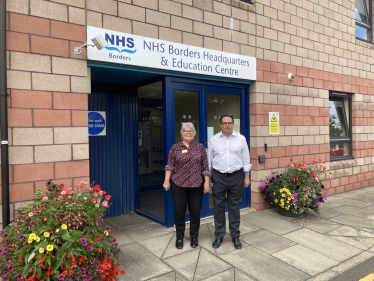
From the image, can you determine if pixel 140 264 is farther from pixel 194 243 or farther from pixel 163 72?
pixel 163 72

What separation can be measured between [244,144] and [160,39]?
81.4 inches

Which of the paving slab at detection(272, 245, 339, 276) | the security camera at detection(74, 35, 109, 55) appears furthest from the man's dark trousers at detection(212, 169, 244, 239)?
the security camera at detection(74, 35, 109, 55)

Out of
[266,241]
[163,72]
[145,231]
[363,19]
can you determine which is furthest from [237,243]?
[363,19]

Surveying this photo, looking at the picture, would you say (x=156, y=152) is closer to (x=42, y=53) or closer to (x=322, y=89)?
(x=42, y=53)

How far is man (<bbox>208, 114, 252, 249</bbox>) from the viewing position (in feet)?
13.2

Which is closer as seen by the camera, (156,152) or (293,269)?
(293,269)

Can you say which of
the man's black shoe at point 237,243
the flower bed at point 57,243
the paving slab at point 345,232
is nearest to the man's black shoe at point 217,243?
the man's black shoe at point 237,243

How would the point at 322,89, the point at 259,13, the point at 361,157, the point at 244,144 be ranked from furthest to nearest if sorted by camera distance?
1. the point at 361,157
2. the point at 322,89
3. the point at 259,13
4. the point at 244,144

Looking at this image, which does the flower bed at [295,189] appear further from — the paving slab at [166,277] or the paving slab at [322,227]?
the paving slab at [166,277]

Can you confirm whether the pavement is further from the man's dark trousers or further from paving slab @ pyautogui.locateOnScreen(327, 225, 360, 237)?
the man's dark trousers

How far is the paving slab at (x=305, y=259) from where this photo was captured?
3484mm

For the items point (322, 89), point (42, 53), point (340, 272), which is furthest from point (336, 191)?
point (42, 53)

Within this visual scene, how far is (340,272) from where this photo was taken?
3422 millimetres

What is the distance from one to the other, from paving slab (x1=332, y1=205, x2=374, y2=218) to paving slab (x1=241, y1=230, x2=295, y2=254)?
2.18 metres
